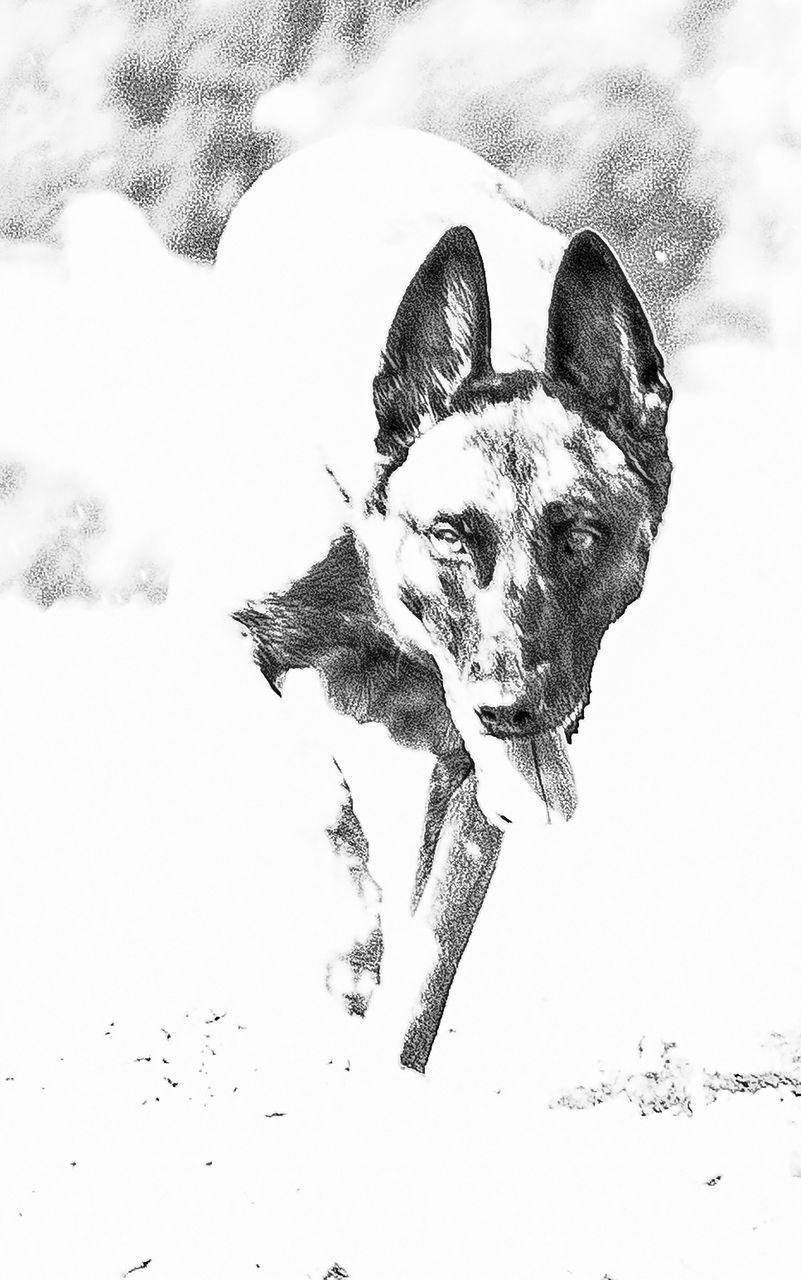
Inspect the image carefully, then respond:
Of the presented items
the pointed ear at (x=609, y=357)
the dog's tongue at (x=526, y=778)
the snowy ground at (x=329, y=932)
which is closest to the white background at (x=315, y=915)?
the snowy ground at (x=329, y=932)

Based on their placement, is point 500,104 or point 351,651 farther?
point 500,104

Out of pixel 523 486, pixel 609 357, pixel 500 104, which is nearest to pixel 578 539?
pixel 523 486

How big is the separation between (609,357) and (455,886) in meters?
0.63

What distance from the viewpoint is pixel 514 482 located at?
1284 millimetres

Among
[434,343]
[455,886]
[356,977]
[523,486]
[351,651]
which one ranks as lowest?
[356,977]

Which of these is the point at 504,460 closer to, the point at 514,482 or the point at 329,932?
the point at 514,482

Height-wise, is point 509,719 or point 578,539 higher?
point 578,539

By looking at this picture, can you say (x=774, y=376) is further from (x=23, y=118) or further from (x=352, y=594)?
(x=23, y=118)

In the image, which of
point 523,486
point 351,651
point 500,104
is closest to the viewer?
point 523,486

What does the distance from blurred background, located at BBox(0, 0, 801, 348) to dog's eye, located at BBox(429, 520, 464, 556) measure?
1.81 feet

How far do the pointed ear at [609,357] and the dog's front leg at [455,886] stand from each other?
0.43 meters

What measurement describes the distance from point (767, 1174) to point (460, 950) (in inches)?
15.9

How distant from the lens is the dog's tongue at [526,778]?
133 centimetres

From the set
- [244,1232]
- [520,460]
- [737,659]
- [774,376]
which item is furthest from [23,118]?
[244,1232]
